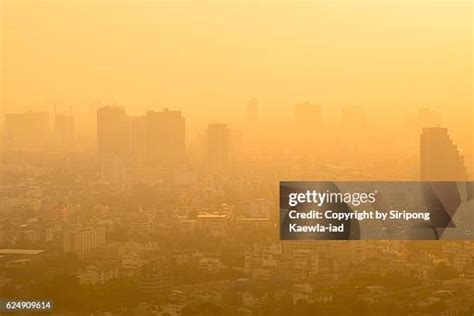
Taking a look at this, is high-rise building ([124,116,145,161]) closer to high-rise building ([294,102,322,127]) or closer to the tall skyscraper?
the tall skyscraper

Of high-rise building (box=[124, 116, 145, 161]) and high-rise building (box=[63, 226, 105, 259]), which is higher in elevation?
high-rise building (box=[124, 116, 145, 161])

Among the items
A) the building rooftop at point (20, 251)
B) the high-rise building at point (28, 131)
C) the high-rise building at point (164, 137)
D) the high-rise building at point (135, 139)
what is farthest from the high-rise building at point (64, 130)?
the building rooftop at point (20, 251)

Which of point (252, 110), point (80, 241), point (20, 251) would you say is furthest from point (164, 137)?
point (20, 251)

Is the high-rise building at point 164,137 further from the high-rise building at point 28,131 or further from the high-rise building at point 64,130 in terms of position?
the high-rise building at point 28,131

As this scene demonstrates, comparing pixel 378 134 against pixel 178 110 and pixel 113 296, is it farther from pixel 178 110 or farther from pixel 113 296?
pixel 113 296

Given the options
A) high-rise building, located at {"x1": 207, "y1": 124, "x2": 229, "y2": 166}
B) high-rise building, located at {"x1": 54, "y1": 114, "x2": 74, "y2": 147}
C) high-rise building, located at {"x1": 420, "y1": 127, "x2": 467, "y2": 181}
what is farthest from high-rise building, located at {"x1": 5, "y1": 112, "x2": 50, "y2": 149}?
high-rise building, located at {"x1": 420, "y1": 127, "x2": 467, "y2": 181}

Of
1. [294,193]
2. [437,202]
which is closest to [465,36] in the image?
[437,202]

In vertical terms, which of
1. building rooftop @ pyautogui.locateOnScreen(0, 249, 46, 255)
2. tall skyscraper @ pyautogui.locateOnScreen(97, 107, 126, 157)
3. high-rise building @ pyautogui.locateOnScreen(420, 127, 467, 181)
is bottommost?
building rooftop @ pyautogui.locateOnScreen(0, 249, 46, 255)
